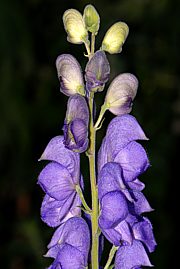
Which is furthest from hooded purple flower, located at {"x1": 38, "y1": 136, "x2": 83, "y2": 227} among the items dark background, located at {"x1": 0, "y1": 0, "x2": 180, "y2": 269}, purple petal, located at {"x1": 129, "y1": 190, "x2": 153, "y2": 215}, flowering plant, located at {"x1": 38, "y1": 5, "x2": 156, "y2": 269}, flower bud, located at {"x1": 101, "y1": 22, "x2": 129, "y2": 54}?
dark background, located at {"x1": 0, "y1": 0, "x2": 180, "y2": 269}

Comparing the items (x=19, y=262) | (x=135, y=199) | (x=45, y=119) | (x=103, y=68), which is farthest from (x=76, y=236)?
(x=45, y=119)

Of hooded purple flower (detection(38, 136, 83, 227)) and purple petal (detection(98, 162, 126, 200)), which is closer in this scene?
purple petal (detection(98, 162, 126, 200))

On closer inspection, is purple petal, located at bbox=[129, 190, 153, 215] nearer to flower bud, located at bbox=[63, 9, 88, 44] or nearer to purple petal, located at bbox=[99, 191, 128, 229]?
purple petal, located at bbox=[99, 191, 128, 229]

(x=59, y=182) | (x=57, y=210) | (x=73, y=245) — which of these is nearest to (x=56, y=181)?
(x=59, y=182)

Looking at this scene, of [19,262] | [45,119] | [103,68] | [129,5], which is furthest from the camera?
[129,5]

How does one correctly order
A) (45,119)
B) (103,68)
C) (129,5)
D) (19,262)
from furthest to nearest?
(129,5)
(45,119)
(19,262)
(103,68)

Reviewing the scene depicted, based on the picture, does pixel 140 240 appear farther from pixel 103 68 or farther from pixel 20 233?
pixel 20 233

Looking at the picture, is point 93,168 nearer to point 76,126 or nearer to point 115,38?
point 76,126
